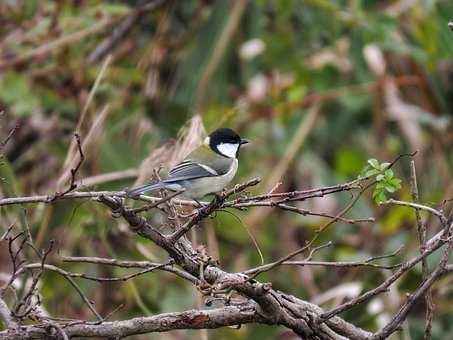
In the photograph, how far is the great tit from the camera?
343 cm

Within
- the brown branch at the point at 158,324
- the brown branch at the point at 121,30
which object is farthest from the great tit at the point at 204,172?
the brown branch at the point at 121,30

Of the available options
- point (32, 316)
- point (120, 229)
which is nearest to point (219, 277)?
point (32, 316)

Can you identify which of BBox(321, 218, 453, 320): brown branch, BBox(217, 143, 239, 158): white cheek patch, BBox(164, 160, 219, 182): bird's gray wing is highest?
BBox(217, 143, 239, 158): white cheek patch

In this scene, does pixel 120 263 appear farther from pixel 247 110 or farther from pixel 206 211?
pixel 247 110

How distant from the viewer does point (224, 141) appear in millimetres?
3984

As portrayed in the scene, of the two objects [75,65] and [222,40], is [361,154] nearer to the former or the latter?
[222,40]

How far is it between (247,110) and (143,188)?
3491 millimetres

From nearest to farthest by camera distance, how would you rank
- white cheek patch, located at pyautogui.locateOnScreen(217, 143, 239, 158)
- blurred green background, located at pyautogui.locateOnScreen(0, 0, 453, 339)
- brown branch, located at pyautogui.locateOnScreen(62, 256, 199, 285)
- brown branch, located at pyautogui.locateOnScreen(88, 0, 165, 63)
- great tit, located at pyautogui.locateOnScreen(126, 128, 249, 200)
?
brown branch, located at pyautogui.locateOnScreen(62, 256, 199, 285)
great tit, located at pyautogui.locateOnScreen(126, 128, 249, 200)
white cheek patch, located at pyautogui.locateOnScreen(217, 143, 239, 158)
blurred green background, located at pyautogui.locateOnScreen(0, 0, 453, 339)
brown branch, located at pyautogui.locateOnScreen(88, 0, 165, 63)

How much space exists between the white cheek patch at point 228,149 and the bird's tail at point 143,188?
1.95 ft

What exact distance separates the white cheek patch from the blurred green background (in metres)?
1.07

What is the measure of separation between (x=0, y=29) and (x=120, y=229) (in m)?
1.55

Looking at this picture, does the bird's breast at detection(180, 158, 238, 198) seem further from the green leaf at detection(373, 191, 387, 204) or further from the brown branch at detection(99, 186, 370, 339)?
the green leaf at detection(373, 191, 387, 204)

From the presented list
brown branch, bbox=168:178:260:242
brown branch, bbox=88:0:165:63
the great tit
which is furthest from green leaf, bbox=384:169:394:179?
brown branch, bbox=88:0:165:63

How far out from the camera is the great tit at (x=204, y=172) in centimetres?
343
